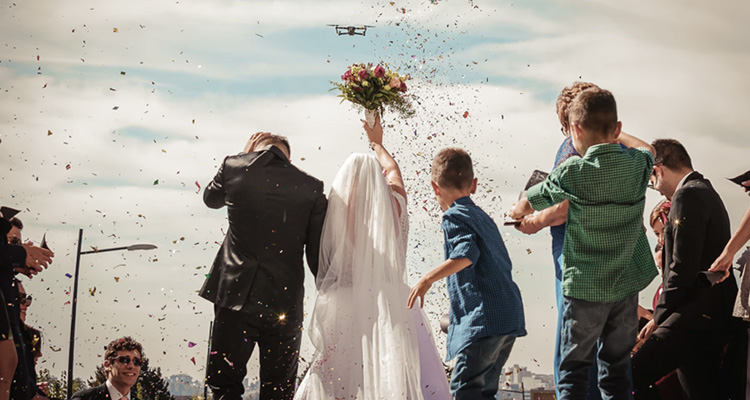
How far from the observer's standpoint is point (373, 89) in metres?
7.39

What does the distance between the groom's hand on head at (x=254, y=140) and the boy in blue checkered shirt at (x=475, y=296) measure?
5.47 feet

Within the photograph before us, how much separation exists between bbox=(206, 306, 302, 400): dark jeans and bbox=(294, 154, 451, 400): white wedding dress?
198mm

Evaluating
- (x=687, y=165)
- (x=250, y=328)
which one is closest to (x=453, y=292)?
(x=250, y=328)

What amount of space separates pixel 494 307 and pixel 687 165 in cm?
198

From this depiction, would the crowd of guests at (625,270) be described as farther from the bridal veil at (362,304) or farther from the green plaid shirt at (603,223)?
the bridal veil at (362,304)

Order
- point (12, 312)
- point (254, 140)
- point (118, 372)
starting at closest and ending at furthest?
point (12, 312), point (254, 140), point (118, 372)

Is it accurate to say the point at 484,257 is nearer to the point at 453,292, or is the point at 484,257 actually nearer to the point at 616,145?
the point at 453,292

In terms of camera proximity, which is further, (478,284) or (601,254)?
(478,284)

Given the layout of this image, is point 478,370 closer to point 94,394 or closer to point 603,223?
point 603,223

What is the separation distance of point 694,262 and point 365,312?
254 centimetres

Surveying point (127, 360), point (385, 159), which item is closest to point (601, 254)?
point (385, 159)

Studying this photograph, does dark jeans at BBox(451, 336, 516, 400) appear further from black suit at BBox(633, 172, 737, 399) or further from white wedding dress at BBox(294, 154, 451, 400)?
black suit at BBox(633, 172, 737, 399)

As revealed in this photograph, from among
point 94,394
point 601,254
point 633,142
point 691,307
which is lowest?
point 94,394

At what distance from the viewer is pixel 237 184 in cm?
627
